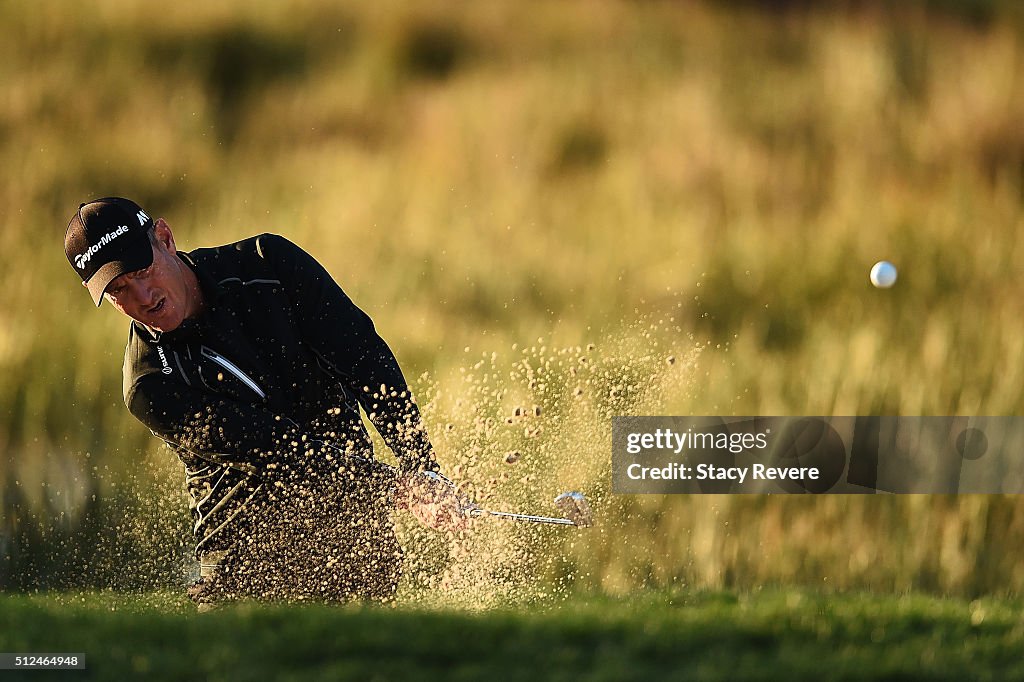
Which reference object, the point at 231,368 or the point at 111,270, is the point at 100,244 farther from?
the point at 231,368

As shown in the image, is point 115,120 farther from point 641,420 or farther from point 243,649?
point 243,649

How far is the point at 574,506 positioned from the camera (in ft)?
15.5

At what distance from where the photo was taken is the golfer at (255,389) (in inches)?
166

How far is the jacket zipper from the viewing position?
4.33 m

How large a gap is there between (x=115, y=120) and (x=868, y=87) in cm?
500

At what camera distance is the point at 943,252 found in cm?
766

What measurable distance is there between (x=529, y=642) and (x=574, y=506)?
71 cm

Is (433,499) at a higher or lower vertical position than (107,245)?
lower

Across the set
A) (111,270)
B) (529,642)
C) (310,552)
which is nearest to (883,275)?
(310,552)

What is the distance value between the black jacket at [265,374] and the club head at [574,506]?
49 cm

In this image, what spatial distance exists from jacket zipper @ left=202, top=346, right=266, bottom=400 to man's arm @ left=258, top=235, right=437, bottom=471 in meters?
0.23

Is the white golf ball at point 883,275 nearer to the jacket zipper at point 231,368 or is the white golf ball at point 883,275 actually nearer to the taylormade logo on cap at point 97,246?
the jacket zipper at point 231,368

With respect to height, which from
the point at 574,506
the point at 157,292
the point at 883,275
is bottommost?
the point at 574,506

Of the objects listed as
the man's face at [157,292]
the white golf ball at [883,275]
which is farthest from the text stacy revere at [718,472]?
the man's face at [157,292]
